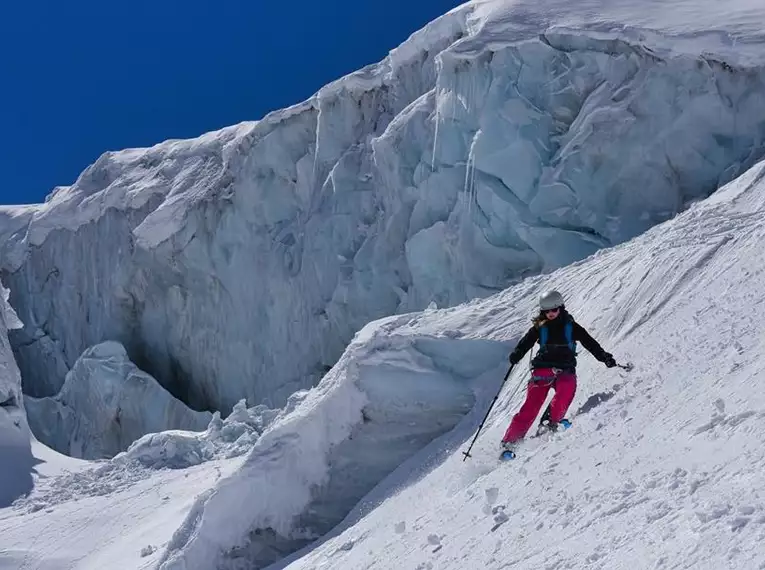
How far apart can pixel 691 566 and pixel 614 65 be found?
34.7 feet

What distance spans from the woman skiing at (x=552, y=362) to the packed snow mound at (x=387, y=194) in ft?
20.1

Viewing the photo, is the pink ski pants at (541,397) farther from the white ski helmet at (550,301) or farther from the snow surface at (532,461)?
the white ski helmet at (550,301)

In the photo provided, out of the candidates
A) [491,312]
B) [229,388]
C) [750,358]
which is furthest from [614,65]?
[229,388]

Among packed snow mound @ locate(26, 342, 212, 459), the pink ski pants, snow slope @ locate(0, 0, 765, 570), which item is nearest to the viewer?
snow slope @ locate(0, 0, 765, 570)

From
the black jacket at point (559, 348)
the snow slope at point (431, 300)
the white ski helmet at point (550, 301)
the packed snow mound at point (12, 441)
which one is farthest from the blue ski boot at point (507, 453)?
the packed snow mound at point (12, 441)

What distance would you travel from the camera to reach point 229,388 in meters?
20.4

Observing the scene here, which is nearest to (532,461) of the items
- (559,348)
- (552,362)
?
(552,362)

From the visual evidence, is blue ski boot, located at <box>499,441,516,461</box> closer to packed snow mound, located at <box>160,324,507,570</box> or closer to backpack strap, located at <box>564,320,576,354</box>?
backpack strap, located at <box>564,320,576,354</box>

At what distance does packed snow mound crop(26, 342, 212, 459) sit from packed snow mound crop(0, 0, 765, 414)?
1.45 meters

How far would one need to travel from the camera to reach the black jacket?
6113 millimetres

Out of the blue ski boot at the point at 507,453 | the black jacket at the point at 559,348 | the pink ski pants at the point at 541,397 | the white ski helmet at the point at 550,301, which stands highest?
the white ski helmet at the point at 550,301

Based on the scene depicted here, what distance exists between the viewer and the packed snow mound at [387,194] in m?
12.1

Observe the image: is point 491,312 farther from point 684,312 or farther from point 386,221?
point 386,221

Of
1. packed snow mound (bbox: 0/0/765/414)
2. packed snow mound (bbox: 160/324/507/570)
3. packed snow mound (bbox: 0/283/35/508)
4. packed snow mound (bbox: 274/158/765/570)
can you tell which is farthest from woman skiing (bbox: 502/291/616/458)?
packed snow mound (bbox: 0/283/35/508)
